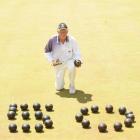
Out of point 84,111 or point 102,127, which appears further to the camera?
point 84,111

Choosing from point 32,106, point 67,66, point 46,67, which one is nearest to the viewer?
point 32,106

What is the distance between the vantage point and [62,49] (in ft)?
52.4

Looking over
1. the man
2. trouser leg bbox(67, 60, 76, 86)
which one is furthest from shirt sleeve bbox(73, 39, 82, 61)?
trouser leg bbox(67, 60, 76, 86)

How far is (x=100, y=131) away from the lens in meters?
13.1

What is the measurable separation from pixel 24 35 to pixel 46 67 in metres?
4.92

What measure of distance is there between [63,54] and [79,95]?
1181mm

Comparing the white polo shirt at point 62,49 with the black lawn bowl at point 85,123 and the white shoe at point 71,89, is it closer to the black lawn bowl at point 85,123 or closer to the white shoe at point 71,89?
the white shoe at point 71,89

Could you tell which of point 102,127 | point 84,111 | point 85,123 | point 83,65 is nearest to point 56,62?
point 84,111

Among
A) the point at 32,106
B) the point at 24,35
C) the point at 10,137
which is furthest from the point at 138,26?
the point at 10,137

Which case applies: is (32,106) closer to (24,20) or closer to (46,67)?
(46,67)

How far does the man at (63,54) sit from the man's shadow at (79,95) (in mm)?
140

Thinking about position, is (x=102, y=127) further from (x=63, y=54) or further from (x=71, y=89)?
(x=63, y=54)

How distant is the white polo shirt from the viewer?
15906 millimetres

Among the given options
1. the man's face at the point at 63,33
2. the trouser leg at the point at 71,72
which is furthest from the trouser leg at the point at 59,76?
the man's face at the point at 63,33
